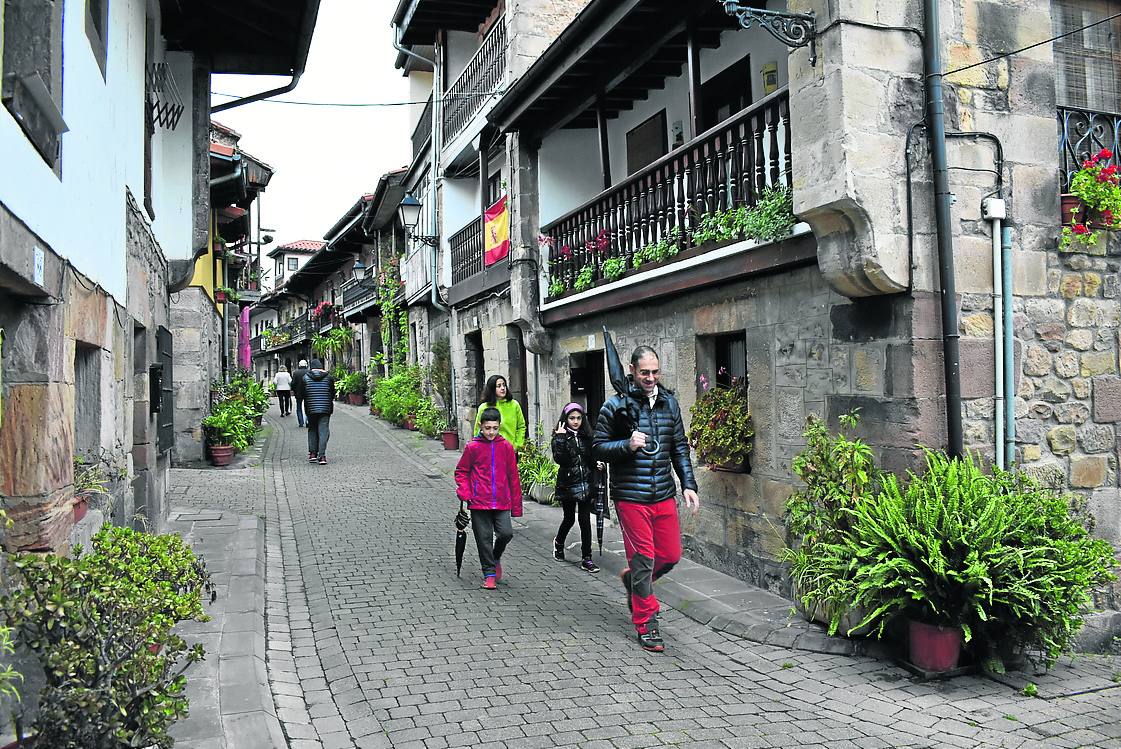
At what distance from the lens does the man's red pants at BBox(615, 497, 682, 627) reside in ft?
18.3

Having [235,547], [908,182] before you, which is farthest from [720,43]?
[235,547]

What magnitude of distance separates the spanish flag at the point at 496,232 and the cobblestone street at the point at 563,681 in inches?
260

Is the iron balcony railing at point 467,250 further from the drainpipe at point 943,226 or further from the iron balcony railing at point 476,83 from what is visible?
the drainpipe at point 943,226

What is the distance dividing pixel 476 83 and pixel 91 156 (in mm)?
12392

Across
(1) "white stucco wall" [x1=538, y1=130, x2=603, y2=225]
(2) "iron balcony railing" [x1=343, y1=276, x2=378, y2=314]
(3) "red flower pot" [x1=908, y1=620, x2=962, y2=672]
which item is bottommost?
(3) "red flower pot" [x1=908, y1=620, x2=962, y2=672]

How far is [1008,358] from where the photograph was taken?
5750 millimetres

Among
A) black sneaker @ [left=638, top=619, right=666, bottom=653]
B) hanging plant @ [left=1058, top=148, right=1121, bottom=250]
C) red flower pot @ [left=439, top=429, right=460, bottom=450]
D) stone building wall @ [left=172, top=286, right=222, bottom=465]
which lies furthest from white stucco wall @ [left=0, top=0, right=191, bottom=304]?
red flower pot @ [left=439, top=429, right=460, bottom=450]

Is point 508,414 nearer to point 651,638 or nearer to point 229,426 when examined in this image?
point 651,638

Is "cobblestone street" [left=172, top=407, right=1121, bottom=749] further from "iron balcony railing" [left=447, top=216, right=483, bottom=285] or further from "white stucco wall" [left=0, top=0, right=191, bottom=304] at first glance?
"iron balcony railing" [left=447, top=216, right=483, bottom=285]

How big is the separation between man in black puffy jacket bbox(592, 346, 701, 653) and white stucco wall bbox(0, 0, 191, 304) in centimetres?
326

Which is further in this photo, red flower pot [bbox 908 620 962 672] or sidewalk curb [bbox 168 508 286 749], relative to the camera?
red flower pot [bbox 908 620 962 672]

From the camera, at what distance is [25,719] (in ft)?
10.6

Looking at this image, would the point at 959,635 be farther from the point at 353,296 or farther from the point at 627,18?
the point at 353,296

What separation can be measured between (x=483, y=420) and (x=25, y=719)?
160 inches
